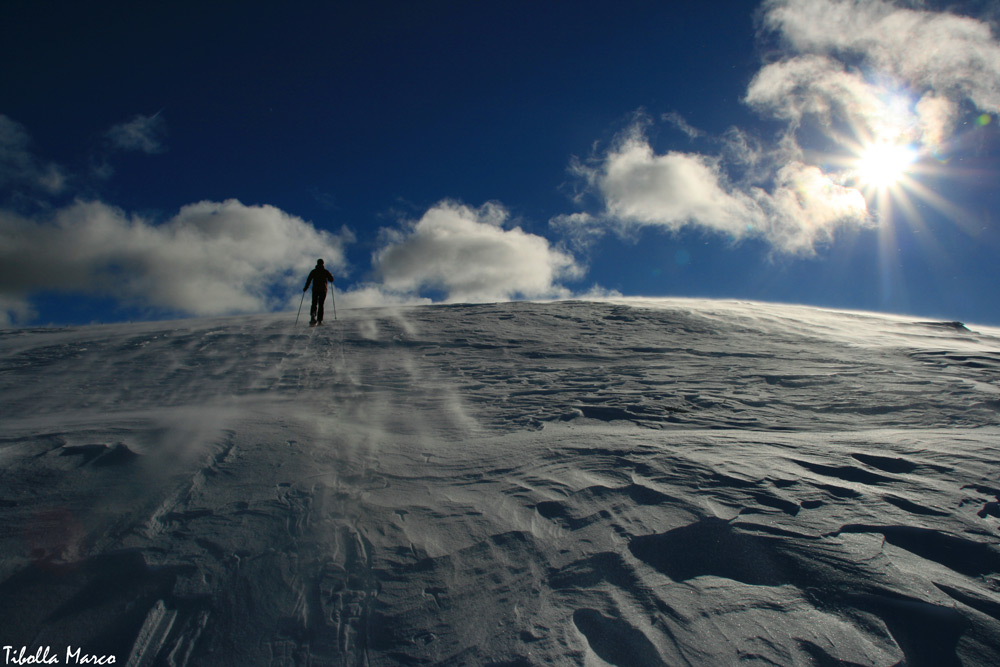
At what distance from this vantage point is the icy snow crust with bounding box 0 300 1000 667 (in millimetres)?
2607

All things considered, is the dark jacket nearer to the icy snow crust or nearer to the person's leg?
the person's leg

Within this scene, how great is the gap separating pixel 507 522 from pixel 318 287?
1027cm

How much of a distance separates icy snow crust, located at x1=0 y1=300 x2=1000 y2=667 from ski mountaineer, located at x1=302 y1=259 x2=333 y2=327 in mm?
5235

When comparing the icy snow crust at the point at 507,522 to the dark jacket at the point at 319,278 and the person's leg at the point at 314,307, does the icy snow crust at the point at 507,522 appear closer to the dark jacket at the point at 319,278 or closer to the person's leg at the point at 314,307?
the person's leg at the point at 314,307

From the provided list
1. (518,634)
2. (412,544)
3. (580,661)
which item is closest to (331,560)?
(412,544)

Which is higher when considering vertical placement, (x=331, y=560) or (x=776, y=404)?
(x=776, y=404)

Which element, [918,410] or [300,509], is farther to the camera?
[918,410]

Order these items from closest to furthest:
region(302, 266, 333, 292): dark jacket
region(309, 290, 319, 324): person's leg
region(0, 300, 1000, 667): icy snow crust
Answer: region(0, 300, 1000, 667): icy snow crust → region(309, 290, 319, 324): person's leg → region(302, 266, 333, 292): dark jacket

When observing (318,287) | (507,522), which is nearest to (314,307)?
(318,287)

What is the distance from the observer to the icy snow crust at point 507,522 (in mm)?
2607

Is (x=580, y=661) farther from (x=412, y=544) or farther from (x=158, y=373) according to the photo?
(x=158, y=373)

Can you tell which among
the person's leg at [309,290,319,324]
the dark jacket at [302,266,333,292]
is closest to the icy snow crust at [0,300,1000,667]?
the person's leg at [309,290,319,324]

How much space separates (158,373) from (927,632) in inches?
346

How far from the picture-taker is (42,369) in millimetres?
7863
